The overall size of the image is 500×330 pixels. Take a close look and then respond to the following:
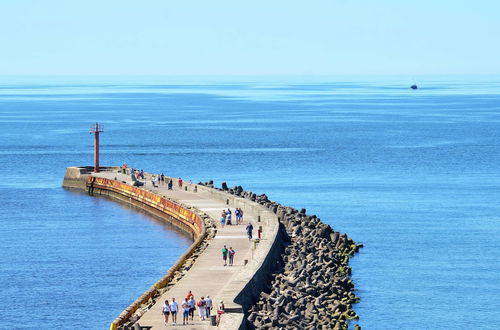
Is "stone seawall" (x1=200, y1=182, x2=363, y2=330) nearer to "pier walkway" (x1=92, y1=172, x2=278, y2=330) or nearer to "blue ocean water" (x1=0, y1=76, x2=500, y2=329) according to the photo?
"pier walkway" (x1=92, y1=172, x2=278, y2=330)

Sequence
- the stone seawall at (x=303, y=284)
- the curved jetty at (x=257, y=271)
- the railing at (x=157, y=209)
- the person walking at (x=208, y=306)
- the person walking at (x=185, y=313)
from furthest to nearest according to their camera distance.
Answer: the stone seawall at (x=303, y=284) < the railing at (x=157, y=209) < the curved jetty at (x=257, y=271) < the person walking at (x=208, y=306) < the person walking at (x=185, y=313)

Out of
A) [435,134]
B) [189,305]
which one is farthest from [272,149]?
[189,305]

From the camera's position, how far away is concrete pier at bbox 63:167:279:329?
3447 cm

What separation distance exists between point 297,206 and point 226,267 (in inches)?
1326

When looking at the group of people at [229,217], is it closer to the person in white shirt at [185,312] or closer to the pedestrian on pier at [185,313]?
the person in white shirt at [185,312]

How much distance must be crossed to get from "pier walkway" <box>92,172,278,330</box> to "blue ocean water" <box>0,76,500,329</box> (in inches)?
142

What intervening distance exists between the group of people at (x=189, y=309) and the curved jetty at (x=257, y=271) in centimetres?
31

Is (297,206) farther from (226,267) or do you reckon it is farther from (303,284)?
(226,267)

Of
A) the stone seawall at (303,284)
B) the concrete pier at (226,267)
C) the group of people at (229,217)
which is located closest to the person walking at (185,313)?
the concrete pier at (226,267)

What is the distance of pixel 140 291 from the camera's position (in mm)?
46938

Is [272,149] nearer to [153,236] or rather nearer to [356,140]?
[356,140]

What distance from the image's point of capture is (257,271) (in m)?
41.1

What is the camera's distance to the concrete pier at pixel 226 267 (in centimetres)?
3447

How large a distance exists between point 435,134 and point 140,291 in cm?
11001
